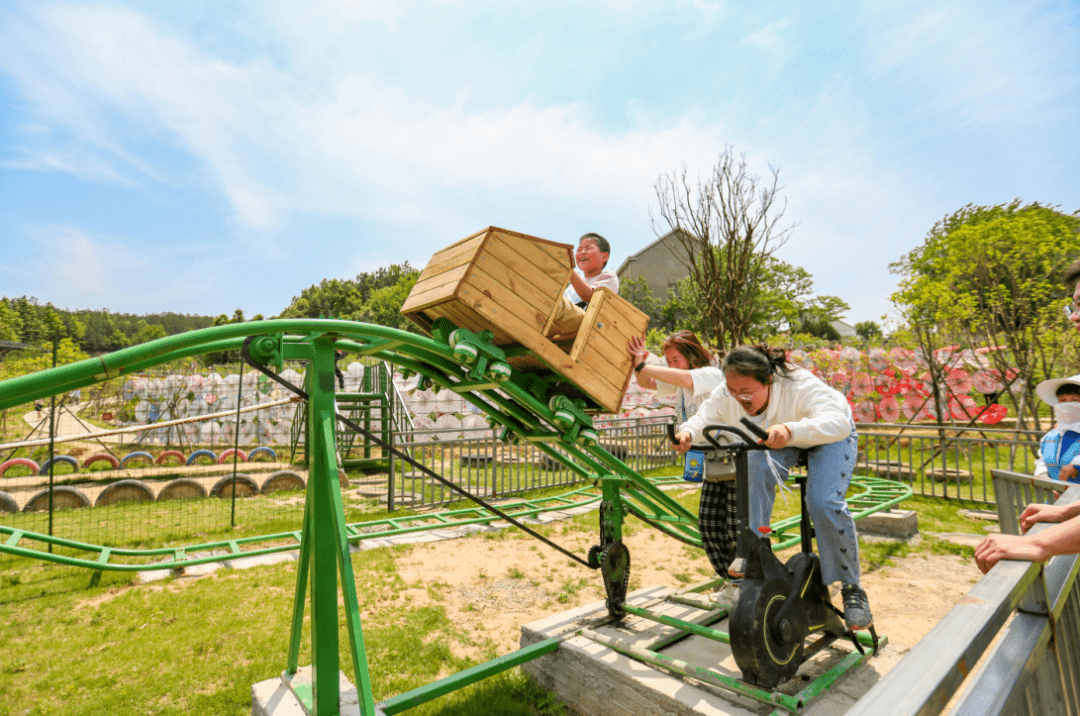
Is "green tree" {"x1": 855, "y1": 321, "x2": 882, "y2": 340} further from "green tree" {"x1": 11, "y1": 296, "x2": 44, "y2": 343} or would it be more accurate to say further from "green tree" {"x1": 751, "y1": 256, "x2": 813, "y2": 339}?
"green tree" {"x1": 11, "y1": 296, "x2": 44, "y2": 343}

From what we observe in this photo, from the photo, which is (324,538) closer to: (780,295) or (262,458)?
(262,458)

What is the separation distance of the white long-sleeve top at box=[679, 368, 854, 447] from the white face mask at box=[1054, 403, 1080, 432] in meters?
2.40

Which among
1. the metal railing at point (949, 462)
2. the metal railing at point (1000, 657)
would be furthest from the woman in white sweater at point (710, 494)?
the metal railing at point (949, 462)

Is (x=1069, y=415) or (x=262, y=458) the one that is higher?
(x=1069, y=415)

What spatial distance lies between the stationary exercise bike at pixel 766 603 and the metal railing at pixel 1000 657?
1146 millimetres

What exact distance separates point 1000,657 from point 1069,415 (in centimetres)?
442

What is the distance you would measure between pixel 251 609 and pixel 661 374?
365 cm

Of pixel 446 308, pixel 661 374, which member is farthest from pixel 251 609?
pixel 661 374

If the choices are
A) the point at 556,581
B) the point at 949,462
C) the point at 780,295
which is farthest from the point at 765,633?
the point at 780,295

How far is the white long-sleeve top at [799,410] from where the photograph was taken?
8.66 feet

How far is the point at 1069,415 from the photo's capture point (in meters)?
3.98

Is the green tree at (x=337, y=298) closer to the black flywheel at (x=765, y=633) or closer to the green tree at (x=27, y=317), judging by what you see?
the green tree at (x=27, y=317)

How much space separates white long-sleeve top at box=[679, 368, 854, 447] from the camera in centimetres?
264

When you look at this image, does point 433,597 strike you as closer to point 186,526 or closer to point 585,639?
point 585,639
